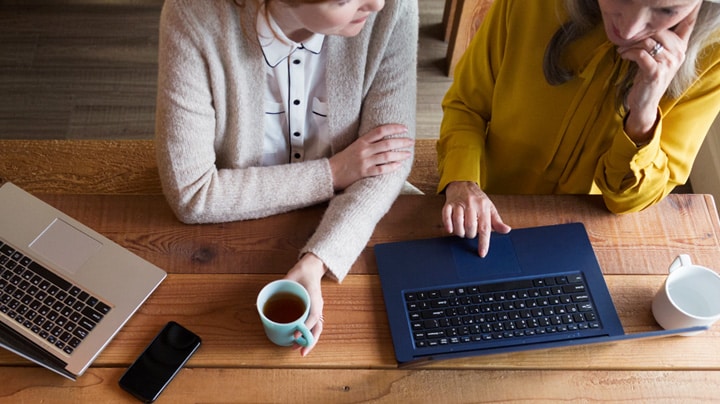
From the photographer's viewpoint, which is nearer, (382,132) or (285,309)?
Result: (285,309)

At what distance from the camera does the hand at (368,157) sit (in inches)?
Answer: 49.0

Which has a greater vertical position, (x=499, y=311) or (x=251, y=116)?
(x=251, y=116)

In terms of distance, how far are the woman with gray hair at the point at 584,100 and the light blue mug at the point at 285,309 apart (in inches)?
11.8

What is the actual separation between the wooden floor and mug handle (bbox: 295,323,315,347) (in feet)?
4.51

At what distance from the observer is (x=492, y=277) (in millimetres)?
1141

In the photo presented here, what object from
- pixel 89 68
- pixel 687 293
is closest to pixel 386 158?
pixel 687 293

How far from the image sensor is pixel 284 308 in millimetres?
1065

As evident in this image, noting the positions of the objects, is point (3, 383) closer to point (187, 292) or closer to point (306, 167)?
point (187, 292)

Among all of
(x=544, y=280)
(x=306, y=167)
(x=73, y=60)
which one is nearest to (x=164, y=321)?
(x=306, y=167)

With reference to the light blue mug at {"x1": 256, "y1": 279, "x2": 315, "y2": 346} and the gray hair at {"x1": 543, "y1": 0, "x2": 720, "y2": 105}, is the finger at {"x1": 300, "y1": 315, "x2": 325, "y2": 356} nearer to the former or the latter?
the light blue mug at {"x1": 256, "y1": 279, "x2": 315, "y2": 346}

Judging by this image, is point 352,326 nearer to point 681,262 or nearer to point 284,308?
point 284,308

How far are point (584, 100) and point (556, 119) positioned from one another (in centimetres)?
8

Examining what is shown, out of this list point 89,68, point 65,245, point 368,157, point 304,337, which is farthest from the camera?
point 89,68

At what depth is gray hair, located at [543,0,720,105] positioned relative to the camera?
41.8 inches
